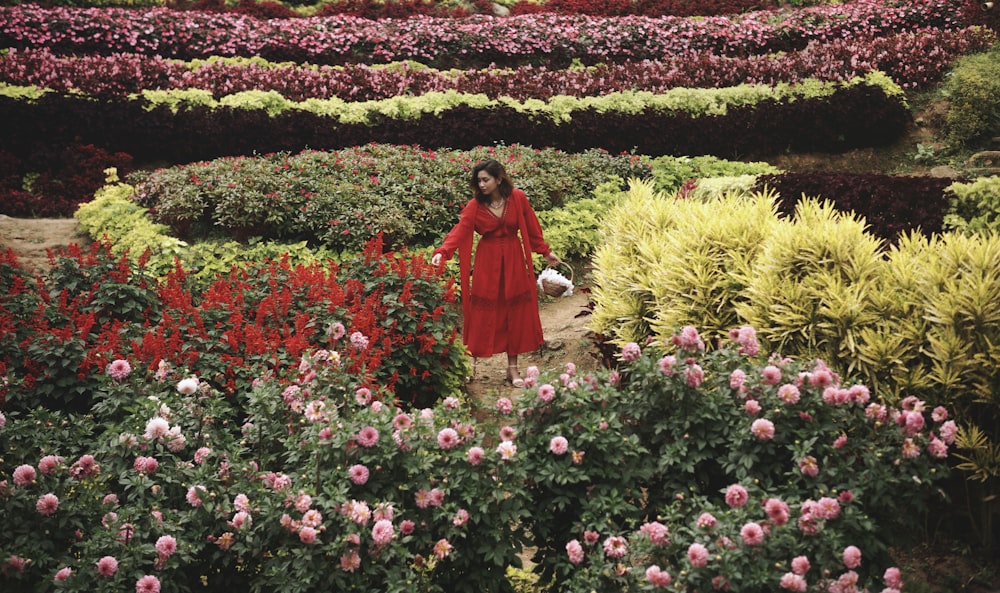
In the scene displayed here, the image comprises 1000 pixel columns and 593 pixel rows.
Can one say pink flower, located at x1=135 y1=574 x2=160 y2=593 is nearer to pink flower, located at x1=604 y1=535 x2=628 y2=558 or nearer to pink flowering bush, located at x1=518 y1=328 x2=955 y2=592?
pink flowering bush, located at x1=518 y1=328 x2=955 y2=592

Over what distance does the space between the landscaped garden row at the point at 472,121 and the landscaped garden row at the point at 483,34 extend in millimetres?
3568

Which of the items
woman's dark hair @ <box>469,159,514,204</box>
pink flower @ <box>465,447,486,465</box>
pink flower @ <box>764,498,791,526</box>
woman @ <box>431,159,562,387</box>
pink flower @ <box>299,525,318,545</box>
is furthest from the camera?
woman @ <box>431,159,562,387</box>

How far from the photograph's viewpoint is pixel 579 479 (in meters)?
2.95

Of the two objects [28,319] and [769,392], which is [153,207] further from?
[769,392]

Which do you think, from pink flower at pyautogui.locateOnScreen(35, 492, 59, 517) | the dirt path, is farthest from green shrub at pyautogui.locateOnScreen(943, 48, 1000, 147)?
pink flower at pyautogui.locateOnScreen(35, 492, 59, 517)

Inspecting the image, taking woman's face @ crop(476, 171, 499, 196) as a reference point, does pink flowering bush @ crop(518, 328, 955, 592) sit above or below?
below

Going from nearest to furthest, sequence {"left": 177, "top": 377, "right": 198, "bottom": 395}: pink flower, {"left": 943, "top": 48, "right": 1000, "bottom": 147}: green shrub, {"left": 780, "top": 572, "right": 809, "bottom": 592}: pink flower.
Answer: {"left": 780, "top": 572, "right": 809, "bottom": 592}: pink flower, {"left": 177, "top": 377, "right": 198, "bottom": 395}: pink flower, {"left": 943, "top": 48, "right": 1000, "bottom": 147}: green shrub

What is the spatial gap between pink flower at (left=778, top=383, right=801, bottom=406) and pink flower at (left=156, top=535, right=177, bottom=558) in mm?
2287

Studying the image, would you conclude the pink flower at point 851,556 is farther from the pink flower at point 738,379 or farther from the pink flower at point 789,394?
the pink flower at point 738,379

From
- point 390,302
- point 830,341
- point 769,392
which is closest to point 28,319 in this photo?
point 390,302

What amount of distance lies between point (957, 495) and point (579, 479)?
6.21 feet

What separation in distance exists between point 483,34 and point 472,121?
5.23m

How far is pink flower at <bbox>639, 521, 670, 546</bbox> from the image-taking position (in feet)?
8.57

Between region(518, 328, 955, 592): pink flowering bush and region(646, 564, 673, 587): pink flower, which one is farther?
region(518, 328, 955, 592): pink flowering bush
